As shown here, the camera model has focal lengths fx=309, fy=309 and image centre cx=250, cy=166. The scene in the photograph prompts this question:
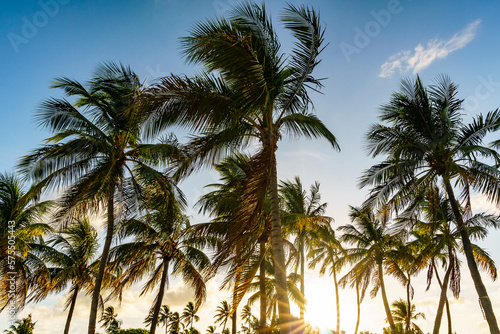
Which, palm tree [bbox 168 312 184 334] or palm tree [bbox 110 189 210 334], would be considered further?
palm tree [bbox 168 312 184 334]

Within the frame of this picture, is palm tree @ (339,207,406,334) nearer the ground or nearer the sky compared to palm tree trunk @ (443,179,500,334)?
nearer the sky

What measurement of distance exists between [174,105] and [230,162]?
23.5 feet

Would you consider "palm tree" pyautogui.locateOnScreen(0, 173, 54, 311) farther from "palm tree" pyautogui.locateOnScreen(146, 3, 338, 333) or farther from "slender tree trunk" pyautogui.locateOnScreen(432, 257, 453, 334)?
"slender tree trunk" pyautogui.locateOnScreen(432, 257, 453, 334)

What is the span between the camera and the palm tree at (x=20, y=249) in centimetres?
1341

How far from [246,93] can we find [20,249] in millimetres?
12553

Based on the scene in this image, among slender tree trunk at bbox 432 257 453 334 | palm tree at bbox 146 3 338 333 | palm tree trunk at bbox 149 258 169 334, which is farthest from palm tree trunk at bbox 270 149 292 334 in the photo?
slender tree trunk at bbox 432 257 453 334

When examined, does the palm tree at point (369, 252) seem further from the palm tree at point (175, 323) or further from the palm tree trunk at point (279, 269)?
the palm tree at point (175, 323)

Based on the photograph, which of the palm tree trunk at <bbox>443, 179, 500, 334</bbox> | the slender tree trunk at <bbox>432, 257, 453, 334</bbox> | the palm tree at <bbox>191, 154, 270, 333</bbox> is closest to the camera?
the palm tree at <bbox>191, 154, 270, 333</bbox>

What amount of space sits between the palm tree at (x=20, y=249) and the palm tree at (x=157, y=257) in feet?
11.4

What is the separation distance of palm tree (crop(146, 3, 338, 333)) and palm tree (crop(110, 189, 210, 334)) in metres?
5.66

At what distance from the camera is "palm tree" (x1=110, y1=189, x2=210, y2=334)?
543 inches

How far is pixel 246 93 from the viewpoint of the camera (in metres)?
6.94

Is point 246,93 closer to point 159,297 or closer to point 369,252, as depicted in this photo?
point 159,297

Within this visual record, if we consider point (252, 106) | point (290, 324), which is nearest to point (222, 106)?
point (252, 106)
